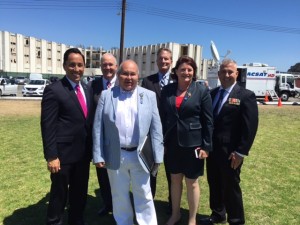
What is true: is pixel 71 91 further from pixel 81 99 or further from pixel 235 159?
pixel 235 159

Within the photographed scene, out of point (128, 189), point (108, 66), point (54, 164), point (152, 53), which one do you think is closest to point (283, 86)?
point (108, 66)

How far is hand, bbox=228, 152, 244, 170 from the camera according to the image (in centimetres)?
354

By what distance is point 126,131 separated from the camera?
321cm

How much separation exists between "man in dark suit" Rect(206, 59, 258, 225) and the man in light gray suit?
2.56 feet

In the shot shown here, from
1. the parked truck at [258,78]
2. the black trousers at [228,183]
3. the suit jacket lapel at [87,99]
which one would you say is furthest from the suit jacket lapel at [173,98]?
the parked truck at [258,78]

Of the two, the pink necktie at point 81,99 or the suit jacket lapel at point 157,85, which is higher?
the suit jacket lapel at point 157,85

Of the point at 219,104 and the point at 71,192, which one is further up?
the point at 219,104

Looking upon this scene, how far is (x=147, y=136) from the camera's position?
3361 mm

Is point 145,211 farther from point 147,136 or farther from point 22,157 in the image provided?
point 22,157

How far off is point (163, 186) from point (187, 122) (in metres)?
2.38

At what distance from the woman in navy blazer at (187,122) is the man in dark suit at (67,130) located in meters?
0.94

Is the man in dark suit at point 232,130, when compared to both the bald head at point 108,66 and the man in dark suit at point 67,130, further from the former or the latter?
the man in dark suit at point 67,130

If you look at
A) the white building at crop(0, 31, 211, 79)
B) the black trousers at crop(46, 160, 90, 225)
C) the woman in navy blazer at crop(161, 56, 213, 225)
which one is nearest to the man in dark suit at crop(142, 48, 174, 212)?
the woman in navy blazer at crop(161, 56, 213, 225)

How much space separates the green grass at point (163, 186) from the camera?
4.29 m
